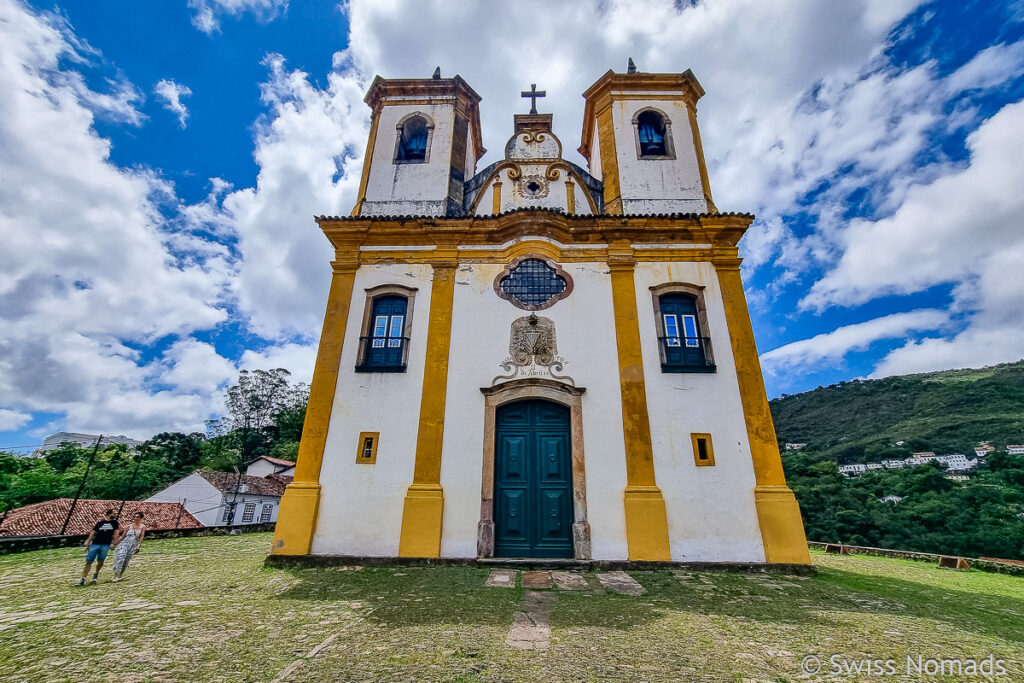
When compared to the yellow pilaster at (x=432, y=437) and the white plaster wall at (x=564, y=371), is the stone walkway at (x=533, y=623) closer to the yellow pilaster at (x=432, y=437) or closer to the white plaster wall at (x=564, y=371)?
the white plaster wall at (x=564, y=371)

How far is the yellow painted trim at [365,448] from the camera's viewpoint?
24.1ft

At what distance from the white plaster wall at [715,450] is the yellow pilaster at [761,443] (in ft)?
0.38

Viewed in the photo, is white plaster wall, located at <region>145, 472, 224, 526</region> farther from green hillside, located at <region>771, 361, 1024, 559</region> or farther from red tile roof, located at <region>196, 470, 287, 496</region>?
green hillside, located at <region>771, 361, 1024, 559</region>

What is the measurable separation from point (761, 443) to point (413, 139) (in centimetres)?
1084

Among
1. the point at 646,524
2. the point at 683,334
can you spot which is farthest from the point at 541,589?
the point at 683,334

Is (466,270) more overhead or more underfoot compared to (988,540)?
more overhead

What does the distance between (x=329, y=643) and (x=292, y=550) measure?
4.22 metres

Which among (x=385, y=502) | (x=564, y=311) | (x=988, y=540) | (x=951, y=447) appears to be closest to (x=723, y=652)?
(x=385, y=502)

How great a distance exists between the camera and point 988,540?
1193 centimetres

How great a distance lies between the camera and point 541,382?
773 centimetres

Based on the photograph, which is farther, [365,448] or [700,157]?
[700,157]

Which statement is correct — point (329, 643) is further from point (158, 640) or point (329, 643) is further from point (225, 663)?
point (158, 640)

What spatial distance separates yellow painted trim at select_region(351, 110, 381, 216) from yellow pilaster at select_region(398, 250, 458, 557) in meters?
2.90

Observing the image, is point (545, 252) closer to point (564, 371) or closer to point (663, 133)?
point (564, 371)
